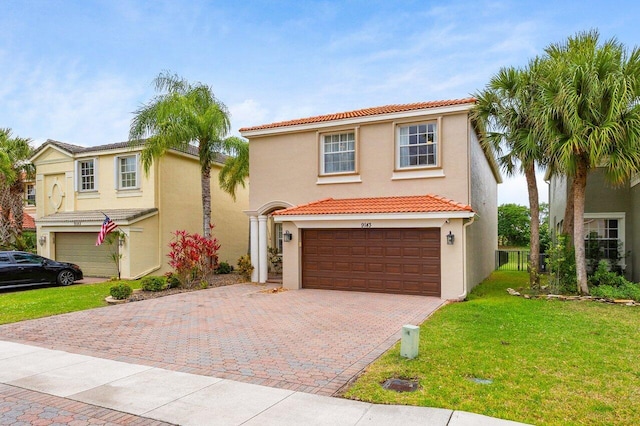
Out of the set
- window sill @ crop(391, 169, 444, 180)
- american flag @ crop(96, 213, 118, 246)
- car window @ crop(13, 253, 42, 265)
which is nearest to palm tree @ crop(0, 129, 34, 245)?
car window @ crop(13, 253, 42, 265)

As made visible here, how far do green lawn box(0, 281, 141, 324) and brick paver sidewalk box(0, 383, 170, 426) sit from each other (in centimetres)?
631

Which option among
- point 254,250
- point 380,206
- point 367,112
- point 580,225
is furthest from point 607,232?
point 254,250

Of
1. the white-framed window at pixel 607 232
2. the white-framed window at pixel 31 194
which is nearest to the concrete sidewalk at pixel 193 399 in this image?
the white-framed window at pixel 607 232

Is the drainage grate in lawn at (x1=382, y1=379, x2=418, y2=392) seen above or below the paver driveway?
above

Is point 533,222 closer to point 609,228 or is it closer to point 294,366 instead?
point 609,228

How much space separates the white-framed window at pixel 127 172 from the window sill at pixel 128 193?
0.19 metres

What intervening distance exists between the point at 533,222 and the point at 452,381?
1084cm

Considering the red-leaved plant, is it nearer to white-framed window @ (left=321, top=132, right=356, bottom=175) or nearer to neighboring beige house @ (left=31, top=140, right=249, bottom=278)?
neighboring beige house @ (left=31, top=140, right=249, bottom=278)

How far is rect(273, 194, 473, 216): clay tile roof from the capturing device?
44.0ft

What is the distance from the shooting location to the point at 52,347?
7.89m

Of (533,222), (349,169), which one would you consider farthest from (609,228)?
(349,169)

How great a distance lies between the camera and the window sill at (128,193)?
20734 mm

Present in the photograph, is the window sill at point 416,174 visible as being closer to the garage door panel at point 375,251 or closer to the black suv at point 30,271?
the garage door panel at point 375,251

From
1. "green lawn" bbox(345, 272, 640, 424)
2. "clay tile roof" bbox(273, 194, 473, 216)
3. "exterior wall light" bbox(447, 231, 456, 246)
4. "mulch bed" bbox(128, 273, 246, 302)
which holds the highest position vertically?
"clay tile roof" bbox(273, 194, 473, 216)
